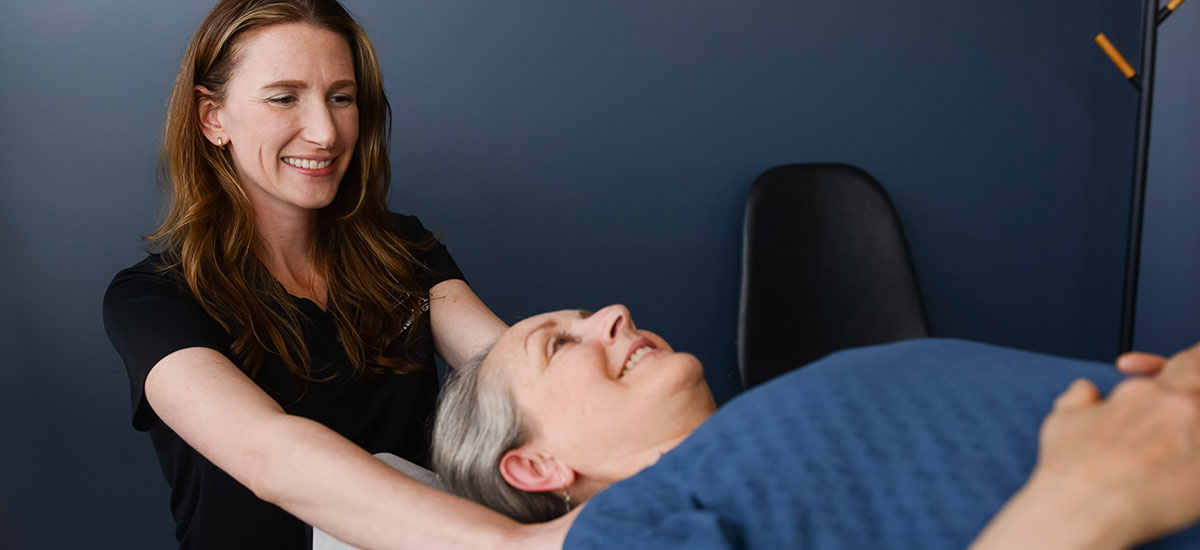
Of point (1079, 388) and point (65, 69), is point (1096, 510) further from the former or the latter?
point (65, 69)

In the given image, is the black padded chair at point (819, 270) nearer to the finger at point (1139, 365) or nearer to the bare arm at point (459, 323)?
the bare arm at point (459, 323)

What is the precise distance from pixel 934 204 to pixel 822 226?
393 millimetres

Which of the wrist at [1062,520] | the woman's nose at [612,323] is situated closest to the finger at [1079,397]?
the wrist at [1062,520]

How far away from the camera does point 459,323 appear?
A: 5.69 feet

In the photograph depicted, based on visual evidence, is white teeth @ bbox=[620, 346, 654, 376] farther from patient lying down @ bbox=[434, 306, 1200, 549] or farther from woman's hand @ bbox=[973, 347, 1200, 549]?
woman's hand @ bbox=[973, 347, 1200, 549]

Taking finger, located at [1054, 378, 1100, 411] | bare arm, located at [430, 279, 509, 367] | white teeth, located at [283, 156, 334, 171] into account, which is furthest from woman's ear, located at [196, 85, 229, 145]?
finger, located at [1054, 378, 1100, 411]

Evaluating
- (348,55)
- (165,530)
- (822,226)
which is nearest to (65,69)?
(348,55)

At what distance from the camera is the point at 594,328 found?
1.22m

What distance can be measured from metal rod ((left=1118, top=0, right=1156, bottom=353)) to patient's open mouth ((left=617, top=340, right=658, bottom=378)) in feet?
5.79

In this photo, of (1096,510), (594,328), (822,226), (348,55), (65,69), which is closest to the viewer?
(1096,510)

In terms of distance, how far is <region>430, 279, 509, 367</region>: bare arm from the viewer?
1.71 m

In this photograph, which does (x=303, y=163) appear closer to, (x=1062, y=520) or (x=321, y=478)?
(x=321, y=478)

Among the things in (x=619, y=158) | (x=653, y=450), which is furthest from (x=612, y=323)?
(x=619, y=158)

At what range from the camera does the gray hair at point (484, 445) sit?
3.85 feet
